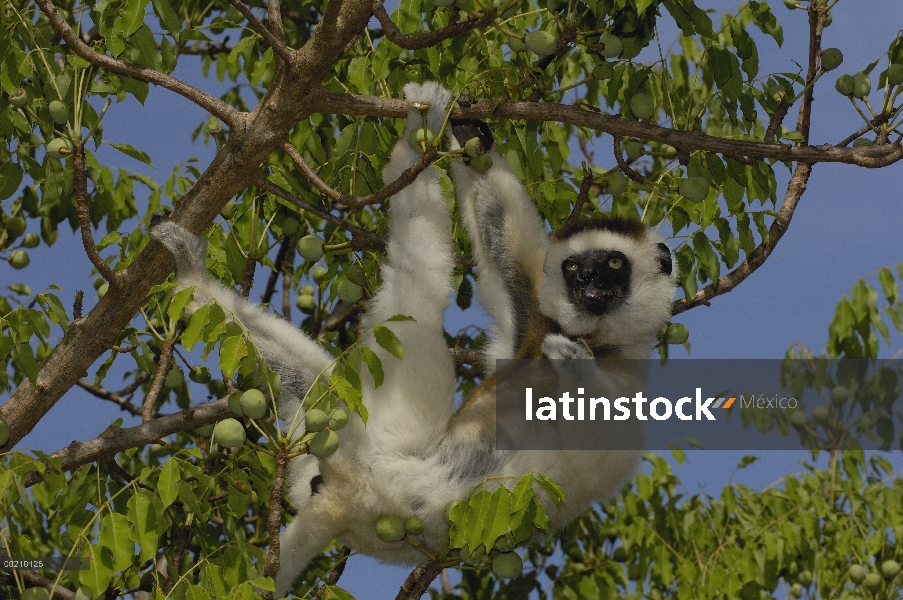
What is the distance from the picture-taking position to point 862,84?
4750mm

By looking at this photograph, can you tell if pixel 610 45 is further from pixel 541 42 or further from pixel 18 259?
pixel 18 259

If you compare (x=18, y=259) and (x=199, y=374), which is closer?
(x=199, y=374)

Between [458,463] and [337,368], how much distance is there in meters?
0.86

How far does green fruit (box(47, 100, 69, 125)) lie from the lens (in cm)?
455

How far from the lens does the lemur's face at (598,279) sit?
18.0 ft

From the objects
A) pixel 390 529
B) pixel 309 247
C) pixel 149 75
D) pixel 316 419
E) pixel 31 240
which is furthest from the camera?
pixel 31 240

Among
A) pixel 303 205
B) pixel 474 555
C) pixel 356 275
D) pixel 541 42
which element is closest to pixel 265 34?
pixel 303 205

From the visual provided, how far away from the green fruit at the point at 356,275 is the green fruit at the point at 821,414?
4213mm

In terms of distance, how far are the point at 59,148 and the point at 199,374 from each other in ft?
5.88

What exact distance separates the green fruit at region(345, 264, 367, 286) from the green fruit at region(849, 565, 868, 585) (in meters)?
4.52

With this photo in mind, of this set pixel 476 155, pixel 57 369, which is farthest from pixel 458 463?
pixel 57 369

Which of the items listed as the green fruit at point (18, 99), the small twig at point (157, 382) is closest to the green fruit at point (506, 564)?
the small twig at point (157, 382)

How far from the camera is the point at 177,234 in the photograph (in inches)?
→ 185

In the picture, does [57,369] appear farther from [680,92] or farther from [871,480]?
[871,480]
